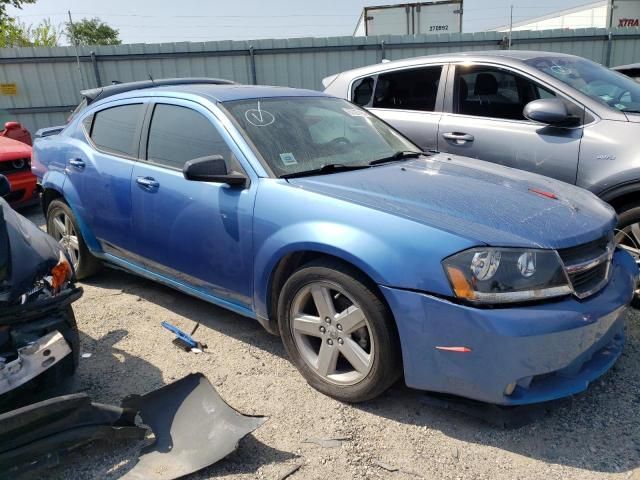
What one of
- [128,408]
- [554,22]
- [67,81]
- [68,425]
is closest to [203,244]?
[128,408]

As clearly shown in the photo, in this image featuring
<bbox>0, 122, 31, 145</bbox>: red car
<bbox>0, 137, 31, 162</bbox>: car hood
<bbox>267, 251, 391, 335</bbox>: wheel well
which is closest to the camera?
<bbox>267, 251, 391, 335</bbox>: wheel well

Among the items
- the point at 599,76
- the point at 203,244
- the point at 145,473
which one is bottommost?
the point at 145,473

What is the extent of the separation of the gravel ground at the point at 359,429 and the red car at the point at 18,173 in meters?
4.56

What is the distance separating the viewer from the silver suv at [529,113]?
3.77 metres

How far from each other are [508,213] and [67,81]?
37.7ft

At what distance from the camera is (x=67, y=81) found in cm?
1163

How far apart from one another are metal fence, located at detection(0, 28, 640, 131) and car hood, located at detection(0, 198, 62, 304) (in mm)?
9837

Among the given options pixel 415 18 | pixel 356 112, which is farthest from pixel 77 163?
pixel 415 18

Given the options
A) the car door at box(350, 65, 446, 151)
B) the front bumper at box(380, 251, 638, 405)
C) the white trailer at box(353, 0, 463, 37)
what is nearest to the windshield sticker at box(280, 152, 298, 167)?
the front bumper at box(380, 251, 638, 405)

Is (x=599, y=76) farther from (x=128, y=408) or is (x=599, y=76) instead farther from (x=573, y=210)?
(x=128, y=408)

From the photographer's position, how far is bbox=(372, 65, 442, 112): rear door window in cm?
487

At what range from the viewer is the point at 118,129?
13.7ft

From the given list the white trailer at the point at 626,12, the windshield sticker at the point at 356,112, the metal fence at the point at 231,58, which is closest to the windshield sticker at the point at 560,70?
the windshield sticker at the point at 356,112

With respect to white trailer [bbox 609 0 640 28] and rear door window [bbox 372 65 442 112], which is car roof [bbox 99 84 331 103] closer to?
rear door window [bbox 372 65 442 112]
